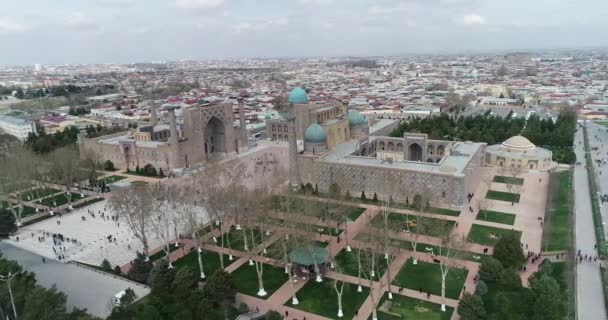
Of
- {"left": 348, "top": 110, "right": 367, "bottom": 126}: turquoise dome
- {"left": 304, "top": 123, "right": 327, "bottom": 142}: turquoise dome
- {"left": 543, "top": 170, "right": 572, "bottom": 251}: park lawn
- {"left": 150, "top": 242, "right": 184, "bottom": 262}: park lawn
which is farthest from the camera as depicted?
{"left": 348, "top": 110, "right": 367, "bottom": 126}: turquoise dome

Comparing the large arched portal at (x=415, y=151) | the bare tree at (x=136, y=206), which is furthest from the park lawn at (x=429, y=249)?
the large arched portal at (x=415, y=151)

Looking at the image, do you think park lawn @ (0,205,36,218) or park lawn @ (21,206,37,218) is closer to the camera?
park lawn @ (21,206,37,218)

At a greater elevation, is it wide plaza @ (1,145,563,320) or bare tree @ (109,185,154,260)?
bare tree @ (109,185,154,260)

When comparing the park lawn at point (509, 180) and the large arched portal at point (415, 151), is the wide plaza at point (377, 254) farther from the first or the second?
the large arched portal at point (415, 151)

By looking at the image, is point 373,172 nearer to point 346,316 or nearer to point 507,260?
point 507,260

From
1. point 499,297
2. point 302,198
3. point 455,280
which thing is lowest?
point 455,280

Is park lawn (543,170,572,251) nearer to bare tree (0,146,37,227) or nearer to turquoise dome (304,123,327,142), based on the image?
turquoise dome (304,123,327,142)

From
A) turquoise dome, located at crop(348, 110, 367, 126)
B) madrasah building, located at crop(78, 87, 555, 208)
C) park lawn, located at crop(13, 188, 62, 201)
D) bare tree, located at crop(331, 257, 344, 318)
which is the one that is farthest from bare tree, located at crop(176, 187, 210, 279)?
turquoise dome, located at crop(348, 110, 367, 126)

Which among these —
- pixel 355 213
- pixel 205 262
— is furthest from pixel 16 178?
pixel 355 213

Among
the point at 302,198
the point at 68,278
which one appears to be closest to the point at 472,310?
the point at 302,198
